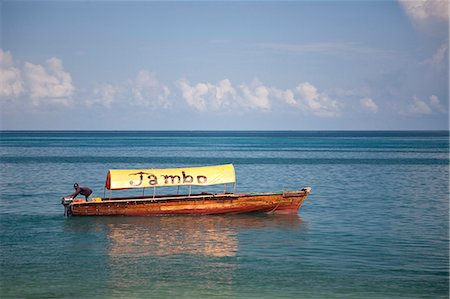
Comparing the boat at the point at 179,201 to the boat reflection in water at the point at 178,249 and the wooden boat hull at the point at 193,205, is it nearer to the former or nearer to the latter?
the wooden boat hull at the point at 193,205

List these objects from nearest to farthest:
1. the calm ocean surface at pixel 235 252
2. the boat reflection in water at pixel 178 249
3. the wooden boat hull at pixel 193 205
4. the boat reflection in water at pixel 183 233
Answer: the calm ocean surface at pixel 235 252 → the boat reflection in water at pixel 178 249 → the boat reflection in water at pixel 183 233 → the wooden boat hull at pixel 193 205

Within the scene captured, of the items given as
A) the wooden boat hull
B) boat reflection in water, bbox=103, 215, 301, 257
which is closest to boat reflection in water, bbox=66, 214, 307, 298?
boat reflection in water, bbox=103, 215, 301, 257

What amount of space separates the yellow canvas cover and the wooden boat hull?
0.95 m

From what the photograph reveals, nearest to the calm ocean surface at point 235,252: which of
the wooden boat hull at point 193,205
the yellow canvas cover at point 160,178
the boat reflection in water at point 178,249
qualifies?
the boat reflection in water at point 178,249

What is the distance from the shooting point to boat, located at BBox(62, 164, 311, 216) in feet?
125

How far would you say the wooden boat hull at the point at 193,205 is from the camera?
3791 cm

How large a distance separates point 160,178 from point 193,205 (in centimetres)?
276

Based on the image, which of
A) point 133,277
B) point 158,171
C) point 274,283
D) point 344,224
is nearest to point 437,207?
point 344,224

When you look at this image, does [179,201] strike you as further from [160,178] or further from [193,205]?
[160,178]

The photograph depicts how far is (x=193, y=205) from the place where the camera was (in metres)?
38.5

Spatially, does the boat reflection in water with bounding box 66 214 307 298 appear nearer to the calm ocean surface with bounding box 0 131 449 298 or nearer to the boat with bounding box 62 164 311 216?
the calm ocean surface with bounding box 0 131 449 298

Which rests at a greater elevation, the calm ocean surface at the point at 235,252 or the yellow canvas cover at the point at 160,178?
the yellow canvas cover at the point at 160,178

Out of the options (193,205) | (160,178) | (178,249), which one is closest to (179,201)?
(193,205)

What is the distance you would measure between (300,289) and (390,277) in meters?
4.26
